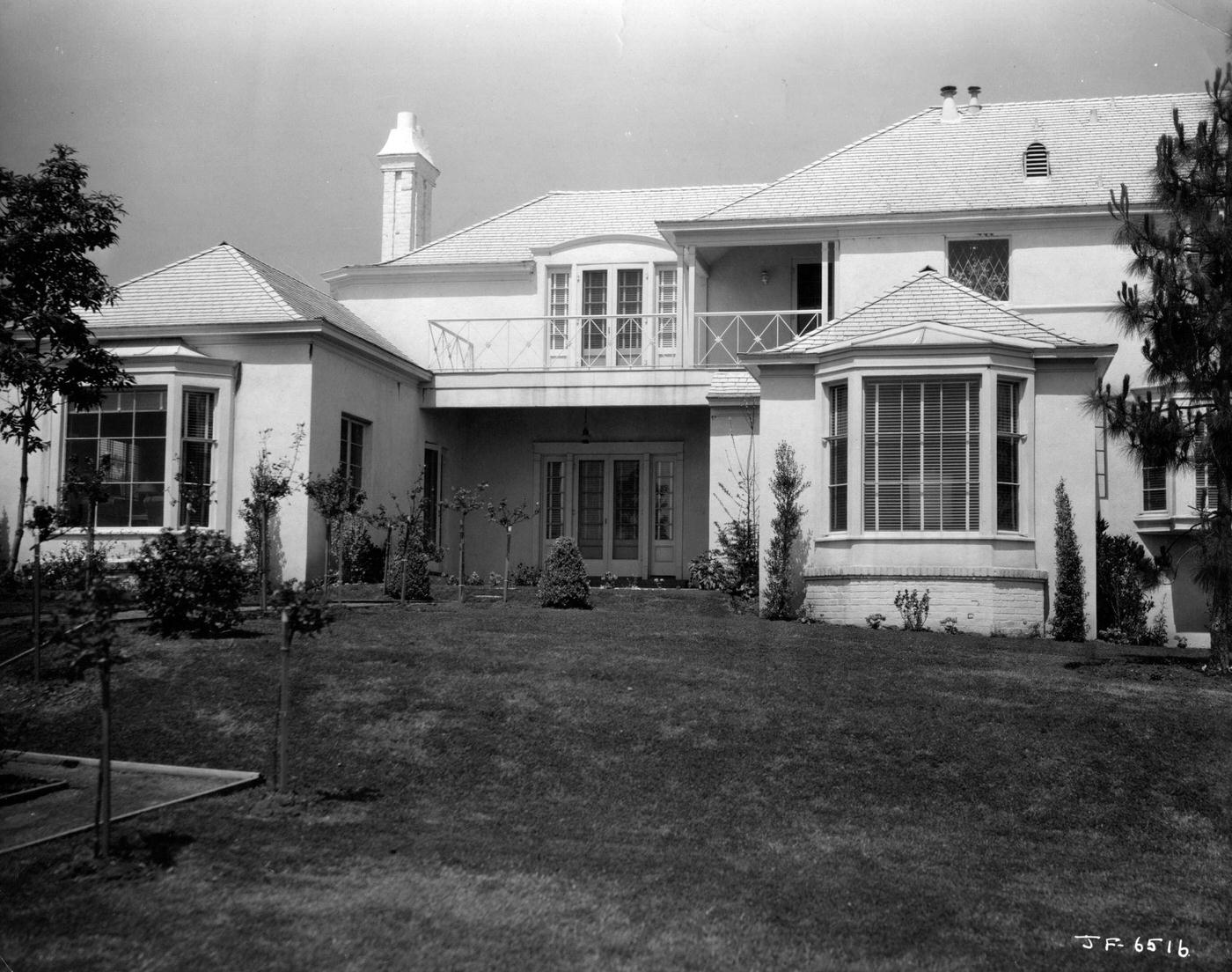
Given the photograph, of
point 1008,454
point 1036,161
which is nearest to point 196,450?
point 1008,454

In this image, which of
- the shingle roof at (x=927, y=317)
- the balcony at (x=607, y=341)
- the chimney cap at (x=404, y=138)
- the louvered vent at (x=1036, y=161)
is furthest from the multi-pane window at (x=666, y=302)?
the chimney cap at (x=404, y=138)

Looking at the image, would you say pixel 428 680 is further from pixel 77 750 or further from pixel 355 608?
pixel 355 608

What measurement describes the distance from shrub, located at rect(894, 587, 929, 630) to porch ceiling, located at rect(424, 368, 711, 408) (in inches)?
241

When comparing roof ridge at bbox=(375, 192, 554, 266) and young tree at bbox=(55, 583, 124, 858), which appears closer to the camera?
young tree at bbox=(55, 583, 124, 858)

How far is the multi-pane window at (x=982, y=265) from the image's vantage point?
18.5 m

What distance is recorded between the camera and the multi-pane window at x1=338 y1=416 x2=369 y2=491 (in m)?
18.0

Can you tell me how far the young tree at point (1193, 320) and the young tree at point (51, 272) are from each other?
31.8 ft

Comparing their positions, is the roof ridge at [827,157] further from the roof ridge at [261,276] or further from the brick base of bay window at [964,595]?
the brick base of bay window at [964,595]

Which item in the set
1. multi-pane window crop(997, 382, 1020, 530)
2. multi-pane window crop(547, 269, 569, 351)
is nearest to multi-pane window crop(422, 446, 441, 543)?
multi-pane window crop(547, 269, 569, 351)

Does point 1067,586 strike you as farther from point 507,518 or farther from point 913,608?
point 507,518

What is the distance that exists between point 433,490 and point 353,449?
116 inches

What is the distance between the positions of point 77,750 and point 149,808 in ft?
6.84

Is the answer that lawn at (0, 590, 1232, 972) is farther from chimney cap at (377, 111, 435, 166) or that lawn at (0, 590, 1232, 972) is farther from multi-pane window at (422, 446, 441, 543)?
chimney cap at (377, 111, 435, 166)

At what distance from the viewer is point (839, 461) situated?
15039 mm
